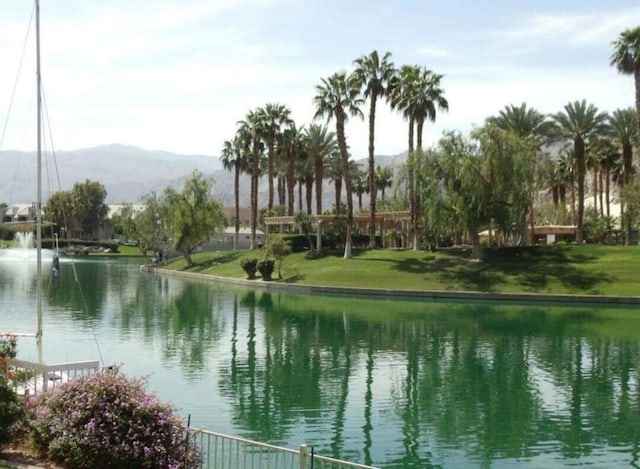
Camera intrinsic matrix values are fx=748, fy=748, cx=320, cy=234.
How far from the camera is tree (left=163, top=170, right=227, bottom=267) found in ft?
266

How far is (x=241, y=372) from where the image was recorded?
79.9 feet

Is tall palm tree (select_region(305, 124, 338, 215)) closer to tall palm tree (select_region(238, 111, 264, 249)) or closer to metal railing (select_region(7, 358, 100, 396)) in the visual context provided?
tall palm tree (select_region(238, 111, 264, 249))

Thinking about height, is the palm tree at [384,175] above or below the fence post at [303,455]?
above

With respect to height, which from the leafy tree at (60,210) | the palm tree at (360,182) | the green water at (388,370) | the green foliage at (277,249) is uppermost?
the palm tree at (360,182)

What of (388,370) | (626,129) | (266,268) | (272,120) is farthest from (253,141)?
(388,370)

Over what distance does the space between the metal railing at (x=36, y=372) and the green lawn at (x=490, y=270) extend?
40.4 metres

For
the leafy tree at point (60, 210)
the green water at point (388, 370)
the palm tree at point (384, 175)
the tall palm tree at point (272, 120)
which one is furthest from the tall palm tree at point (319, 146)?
the leafy tree at point (60, 210)

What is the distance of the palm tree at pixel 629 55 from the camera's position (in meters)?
63.4

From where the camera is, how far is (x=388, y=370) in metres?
25.3

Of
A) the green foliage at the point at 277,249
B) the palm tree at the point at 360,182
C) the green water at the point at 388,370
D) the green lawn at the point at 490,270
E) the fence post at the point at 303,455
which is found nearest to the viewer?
the fence post at the point at 303,455

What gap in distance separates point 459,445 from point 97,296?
128 feet

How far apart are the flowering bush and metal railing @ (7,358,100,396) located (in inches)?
116

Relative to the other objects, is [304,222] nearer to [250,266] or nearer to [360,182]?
[250,266]

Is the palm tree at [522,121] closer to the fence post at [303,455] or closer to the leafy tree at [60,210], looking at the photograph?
the fence post at [303,455]
